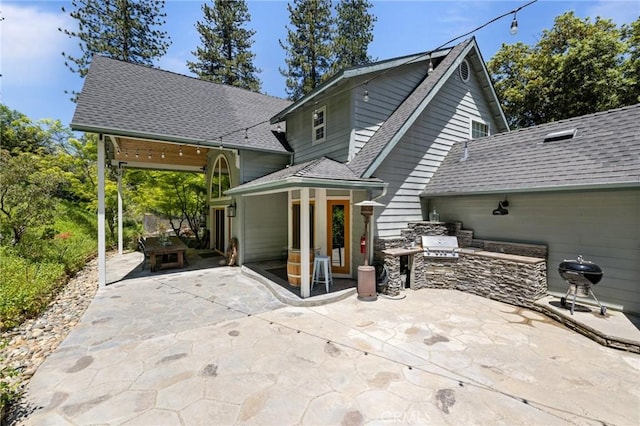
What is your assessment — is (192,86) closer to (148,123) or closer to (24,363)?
(148,123)

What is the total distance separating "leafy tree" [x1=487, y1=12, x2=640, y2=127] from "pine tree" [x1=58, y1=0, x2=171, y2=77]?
925 inches

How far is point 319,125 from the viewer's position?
8828mm

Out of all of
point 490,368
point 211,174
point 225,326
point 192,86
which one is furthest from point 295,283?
point 192,86

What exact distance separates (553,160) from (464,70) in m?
5.18

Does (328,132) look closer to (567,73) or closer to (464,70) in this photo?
(464,70)

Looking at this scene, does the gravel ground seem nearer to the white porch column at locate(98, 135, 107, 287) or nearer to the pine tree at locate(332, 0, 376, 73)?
the white porch column at locate(98, 135, 107, 287)

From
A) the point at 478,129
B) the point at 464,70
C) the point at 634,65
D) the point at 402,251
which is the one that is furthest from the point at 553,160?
the point at 634,65

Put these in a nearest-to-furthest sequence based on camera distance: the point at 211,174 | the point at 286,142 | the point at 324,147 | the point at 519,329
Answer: the point at 519,329
the point at 324,147
the point at 286,142
the point at 211,174

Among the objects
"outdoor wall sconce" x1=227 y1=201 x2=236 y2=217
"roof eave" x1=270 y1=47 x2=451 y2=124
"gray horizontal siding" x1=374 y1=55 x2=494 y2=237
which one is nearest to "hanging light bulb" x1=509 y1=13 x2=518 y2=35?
"roof eave" x1=270 y1=47 x2=451 y2=124

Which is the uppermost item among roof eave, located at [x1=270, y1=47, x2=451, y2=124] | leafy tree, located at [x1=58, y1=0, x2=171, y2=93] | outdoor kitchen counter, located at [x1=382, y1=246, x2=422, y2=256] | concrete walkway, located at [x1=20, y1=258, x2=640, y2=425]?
leafy tree, located at [x1=58, y1=0, x2=171, y2=93]

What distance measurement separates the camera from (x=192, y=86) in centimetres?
1095

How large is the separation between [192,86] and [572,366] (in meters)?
13.5

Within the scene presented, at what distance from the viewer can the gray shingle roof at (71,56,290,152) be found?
725 cm

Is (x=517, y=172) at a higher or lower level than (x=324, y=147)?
lower
